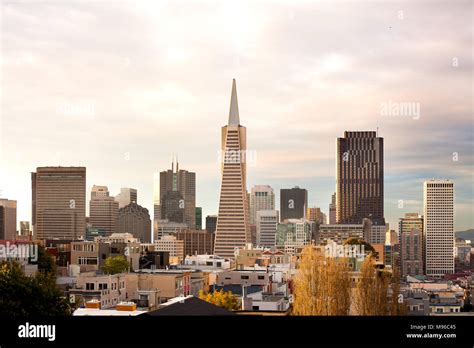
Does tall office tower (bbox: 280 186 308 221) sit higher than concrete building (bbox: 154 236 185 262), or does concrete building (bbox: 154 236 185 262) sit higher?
tall office tower (bbox: 280 186 308 221)

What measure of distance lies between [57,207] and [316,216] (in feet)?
67.9

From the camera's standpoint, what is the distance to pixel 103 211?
4516 centimetres

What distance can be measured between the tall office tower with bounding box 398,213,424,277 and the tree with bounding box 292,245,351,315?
1871 centimetres

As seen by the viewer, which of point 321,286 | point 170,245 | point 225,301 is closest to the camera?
point 321,286

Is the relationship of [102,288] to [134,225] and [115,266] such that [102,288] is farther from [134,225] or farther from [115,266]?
[134,225]

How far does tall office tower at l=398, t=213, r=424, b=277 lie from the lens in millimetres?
28919

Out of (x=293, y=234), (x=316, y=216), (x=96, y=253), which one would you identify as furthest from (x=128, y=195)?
(x=293, y=234)

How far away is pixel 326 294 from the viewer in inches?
380

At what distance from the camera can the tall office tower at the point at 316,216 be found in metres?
38.1

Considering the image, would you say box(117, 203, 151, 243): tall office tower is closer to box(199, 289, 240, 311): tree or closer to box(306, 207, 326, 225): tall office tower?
A: box(306, 207, 326, 225): tall office tower

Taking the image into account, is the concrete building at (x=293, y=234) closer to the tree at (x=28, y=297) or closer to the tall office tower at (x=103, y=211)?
the tall office tower at (x=103, y=211)

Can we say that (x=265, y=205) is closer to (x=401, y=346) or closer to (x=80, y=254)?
(x=80, y=254)

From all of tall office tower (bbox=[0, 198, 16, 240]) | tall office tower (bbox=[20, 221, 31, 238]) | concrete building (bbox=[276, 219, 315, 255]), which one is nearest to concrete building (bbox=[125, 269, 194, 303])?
tall office tower (bbox=[0, 198, 16, 240])

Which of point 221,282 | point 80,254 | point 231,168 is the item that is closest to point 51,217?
point 231,168
